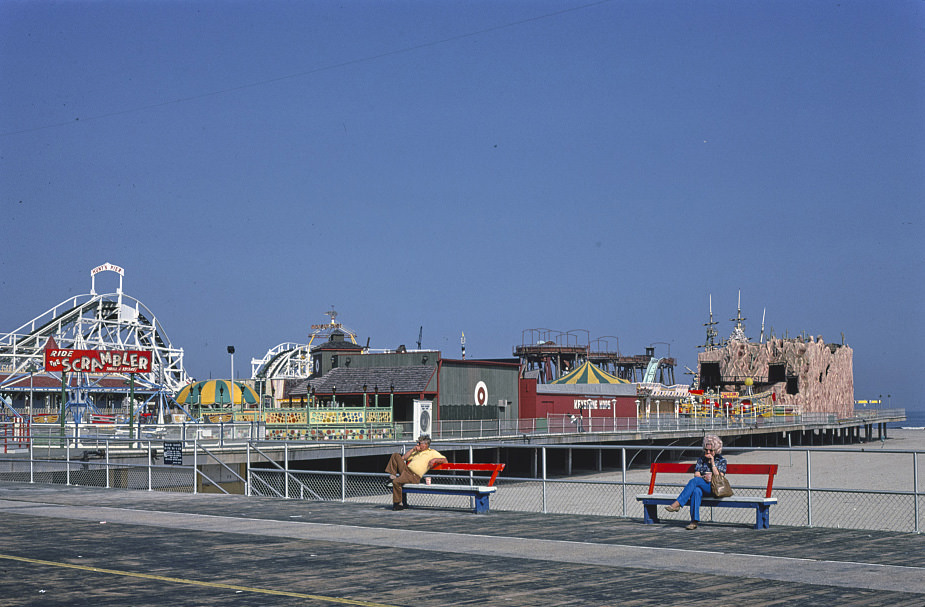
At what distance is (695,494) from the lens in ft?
47.0

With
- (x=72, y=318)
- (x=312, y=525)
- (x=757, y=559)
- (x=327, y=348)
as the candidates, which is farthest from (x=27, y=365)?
(x=757, y=559)

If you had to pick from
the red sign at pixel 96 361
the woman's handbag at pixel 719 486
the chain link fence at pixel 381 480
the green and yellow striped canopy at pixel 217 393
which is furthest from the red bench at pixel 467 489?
the green and yellow striped canopy at pixel 217 393

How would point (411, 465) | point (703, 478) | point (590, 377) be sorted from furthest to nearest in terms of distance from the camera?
1. point (590, 377)
2. point (411, 465)
3. point (703, 478)

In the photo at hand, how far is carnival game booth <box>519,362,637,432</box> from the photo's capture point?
5791 centimetres

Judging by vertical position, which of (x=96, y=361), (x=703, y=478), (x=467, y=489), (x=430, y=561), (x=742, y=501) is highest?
(x=96, y=361)

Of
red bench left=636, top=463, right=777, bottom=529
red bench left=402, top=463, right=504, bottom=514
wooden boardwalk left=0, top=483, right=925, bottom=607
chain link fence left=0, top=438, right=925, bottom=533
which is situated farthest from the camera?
chain link fence left=0, top=438, right=925, bottom=533

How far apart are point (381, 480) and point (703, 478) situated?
82.6 ft

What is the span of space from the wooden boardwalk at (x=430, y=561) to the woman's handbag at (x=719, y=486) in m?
0.54

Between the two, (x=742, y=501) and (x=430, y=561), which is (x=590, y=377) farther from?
(x=430, y=561)

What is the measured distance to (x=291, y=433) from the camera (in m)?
41.6

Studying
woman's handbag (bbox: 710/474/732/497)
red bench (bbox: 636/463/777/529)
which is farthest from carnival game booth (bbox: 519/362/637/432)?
woman's handbag (bbox: 710/474/732/497)

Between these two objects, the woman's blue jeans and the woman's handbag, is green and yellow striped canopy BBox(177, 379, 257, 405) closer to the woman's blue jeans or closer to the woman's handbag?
the woman's blue jeans

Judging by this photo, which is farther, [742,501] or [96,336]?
[96,336]

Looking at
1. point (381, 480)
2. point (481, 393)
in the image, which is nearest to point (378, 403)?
point (481, 393)
